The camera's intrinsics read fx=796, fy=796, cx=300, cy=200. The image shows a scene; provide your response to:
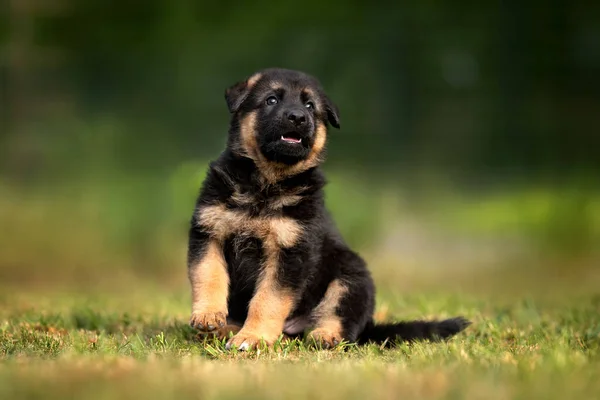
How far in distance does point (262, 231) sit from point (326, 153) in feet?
2.66

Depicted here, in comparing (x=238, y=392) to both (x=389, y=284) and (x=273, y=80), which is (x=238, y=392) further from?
(x=389, y=284)

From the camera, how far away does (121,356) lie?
4.01 metres

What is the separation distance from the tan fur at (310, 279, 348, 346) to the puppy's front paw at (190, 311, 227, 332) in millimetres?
592

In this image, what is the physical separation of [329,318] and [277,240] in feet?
2.10

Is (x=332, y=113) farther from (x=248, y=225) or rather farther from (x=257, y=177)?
(x=248, y=225)

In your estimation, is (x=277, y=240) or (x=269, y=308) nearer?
(x=269, y=308)

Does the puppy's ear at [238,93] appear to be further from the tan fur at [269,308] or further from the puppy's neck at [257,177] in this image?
the tan fur at [269,308]

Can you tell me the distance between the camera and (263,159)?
506 centimetres

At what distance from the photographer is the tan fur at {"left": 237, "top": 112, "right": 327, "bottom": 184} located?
5047 mm

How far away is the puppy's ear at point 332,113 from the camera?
5.34m

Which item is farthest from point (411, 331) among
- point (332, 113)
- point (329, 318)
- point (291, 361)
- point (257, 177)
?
point (332, 113)

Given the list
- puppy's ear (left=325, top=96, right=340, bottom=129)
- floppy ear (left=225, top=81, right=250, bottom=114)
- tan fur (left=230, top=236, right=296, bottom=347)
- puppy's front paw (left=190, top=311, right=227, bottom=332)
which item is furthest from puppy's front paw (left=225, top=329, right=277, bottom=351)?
puppy's ear (left=325, top=96, right=340, bottom=129)

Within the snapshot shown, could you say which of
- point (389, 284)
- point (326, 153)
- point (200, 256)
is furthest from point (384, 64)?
point (200, 256)

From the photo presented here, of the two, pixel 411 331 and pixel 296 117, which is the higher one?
pixel 296 117
